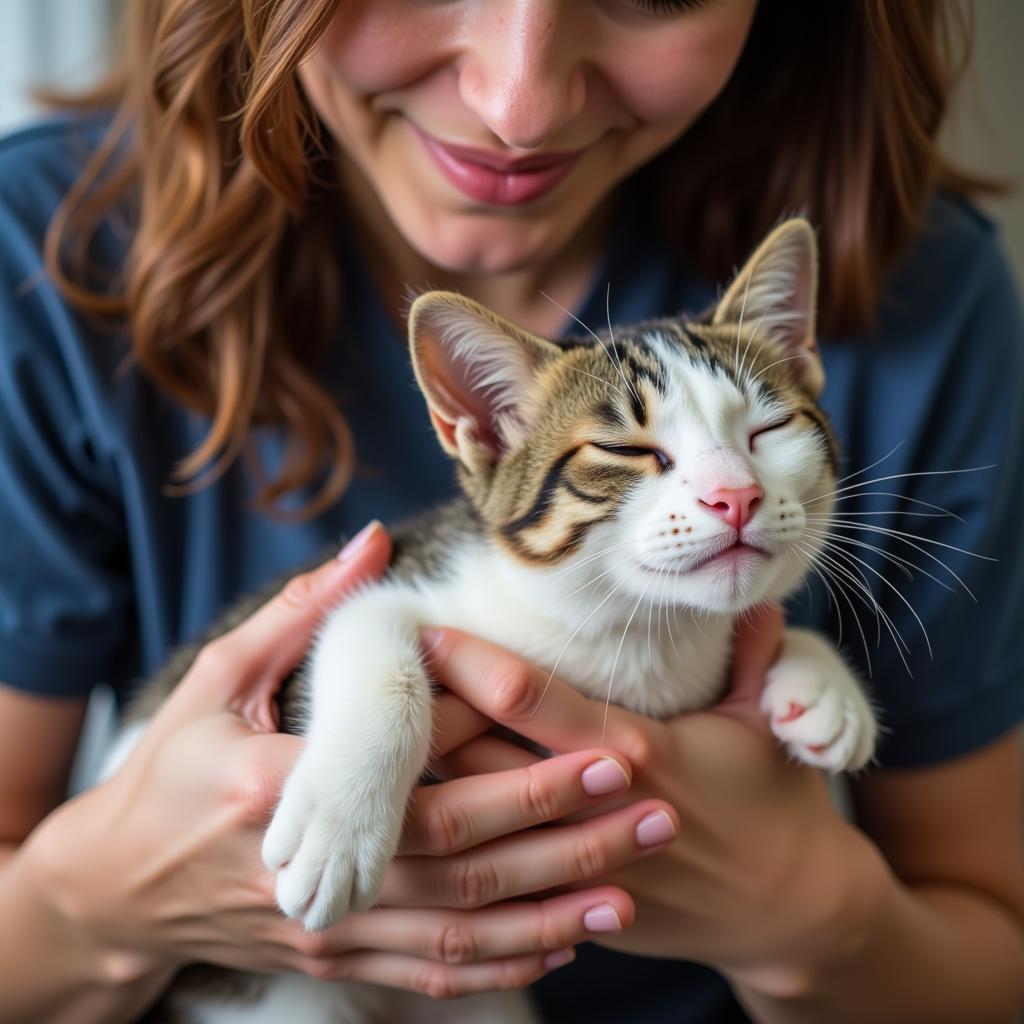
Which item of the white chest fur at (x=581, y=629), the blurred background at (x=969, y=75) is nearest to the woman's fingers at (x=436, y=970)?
the white chest fur at (x=581, y=629)

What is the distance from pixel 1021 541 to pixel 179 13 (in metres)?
1.05

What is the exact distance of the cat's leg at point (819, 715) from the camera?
0.87 metres

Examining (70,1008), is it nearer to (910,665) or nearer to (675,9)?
(910,665)

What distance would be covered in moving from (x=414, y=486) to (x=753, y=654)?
1.48 ft

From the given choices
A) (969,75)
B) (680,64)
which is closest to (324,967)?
(680,64)

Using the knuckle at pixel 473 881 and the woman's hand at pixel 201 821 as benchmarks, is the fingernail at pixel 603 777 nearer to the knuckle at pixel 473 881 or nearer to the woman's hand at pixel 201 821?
the knuckle at pixel 473 881

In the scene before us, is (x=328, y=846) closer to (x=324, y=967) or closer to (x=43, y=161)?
(x=324, y=967)

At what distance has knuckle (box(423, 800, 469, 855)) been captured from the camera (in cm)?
74

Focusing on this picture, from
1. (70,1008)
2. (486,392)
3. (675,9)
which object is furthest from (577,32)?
(70,1008)

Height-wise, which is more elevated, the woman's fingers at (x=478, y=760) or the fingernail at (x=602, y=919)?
the woman's fingers at (x=478, y=760)

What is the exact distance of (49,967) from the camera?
3.03 ft

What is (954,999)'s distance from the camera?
1037 millimetres

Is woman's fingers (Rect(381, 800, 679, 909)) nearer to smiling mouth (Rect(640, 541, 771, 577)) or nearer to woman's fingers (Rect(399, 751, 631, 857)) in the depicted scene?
woman's fingers (Rect(399, 751, 631, 857))

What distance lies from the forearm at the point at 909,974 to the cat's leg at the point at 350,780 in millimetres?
444
